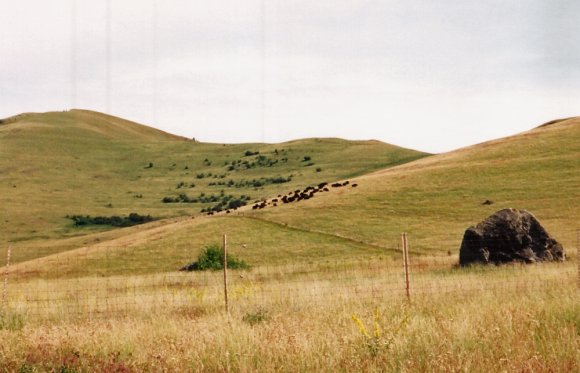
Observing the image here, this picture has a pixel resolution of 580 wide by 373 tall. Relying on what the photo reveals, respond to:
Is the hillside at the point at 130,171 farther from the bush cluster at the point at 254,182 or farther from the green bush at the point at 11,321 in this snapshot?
the green bush at the point at 11,321

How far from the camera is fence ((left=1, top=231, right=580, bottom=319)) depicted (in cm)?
2077

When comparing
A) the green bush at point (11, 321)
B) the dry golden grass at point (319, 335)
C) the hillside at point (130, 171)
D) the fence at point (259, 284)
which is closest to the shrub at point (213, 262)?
the fence at point (259, 284)

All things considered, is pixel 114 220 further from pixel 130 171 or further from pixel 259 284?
pixel 259 284

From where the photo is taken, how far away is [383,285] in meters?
25.8

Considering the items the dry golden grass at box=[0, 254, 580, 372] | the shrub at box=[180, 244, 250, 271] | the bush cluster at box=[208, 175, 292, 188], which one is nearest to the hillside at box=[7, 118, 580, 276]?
the shrub at box=[180, 244, 250, 271]

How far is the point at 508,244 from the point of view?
32.7 meters

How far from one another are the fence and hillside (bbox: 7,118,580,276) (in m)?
0.63

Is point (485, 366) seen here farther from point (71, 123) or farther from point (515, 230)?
point (71, 123)

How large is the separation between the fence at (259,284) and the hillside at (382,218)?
0.63 m

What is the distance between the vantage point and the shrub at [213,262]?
124ft

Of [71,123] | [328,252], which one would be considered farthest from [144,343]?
[71,123]

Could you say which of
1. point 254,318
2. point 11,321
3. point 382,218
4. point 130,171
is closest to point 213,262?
point 382,218

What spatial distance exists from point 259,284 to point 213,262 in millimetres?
10266

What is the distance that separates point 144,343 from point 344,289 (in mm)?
11436
